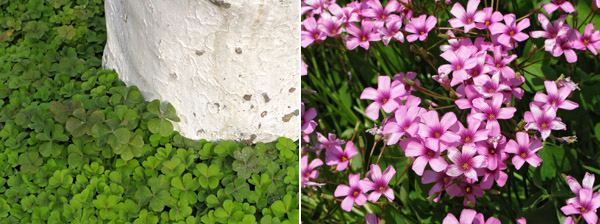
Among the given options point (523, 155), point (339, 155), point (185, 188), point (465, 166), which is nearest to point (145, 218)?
point (185, 188)

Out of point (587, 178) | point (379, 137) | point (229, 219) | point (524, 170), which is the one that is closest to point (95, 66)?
point (229, 219)

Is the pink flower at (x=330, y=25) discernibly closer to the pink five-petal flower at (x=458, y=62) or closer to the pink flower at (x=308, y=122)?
the pink flower at (x=308, y=122)

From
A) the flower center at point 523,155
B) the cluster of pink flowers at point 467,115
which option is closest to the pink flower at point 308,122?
the cluster of pink flowers at point 467,115

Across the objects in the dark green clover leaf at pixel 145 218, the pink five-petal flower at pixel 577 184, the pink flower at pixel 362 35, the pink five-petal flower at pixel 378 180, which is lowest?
the dark green clover leaf at pixel 145 218

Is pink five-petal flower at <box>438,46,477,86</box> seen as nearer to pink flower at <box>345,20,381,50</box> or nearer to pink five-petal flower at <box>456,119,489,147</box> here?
pink five-petal flower at <box>456,119,489,147</box>

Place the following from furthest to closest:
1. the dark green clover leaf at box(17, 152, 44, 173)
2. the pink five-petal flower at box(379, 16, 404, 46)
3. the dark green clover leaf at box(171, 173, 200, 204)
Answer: the dark green clover leaf at box(17, 152, 44, 173) < the dark green clover leaf at box(171, 173, 200, 204) < the pink five-petal flower at box(379, 16, 404, 46)

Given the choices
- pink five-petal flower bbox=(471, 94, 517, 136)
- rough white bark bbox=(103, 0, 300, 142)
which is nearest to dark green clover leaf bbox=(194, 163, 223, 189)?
rough white bark bbox=(103, 0, 300, 142)

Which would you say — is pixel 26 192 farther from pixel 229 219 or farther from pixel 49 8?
pixel 49 8
